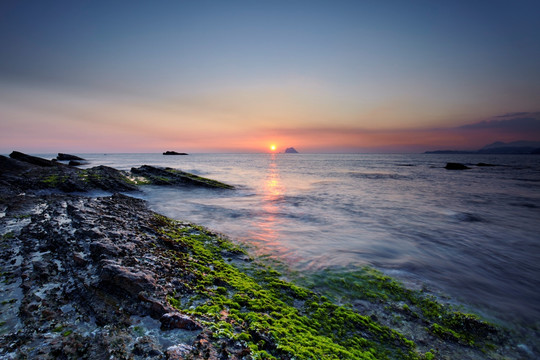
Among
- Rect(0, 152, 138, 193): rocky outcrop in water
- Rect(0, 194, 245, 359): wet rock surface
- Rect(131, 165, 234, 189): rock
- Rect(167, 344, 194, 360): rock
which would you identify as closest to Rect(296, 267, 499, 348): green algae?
Rect(167, 344, 194, 360): rock

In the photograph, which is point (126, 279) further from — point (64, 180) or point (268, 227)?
point (64, 180)

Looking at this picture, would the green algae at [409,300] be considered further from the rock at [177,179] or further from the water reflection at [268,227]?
the rock at [177,179]

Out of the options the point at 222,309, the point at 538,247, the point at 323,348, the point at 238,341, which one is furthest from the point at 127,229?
the point at 538,247

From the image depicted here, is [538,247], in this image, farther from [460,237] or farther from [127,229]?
[127,229]

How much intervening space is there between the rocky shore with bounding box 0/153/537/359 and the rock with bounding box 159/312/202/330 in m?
0.02

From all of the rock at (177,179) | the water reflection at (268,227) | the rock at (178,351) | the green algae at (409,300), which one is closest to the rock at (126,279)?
the rock at (178,351)

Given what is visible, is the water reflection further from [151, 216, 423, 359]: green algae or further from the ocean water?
[151, 216, 423, 359]: green algae

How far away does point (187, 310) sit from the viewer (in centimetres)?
448

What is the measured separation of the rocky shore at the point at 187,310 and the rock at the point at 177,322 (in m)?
0.02

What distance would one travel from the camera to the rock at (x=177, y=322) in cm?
396

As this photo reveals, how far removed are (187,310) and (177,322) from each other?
50 centimetres

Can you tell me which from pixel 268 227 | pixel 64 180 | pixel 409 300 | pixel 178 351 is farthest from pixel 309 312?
pixel 64 180

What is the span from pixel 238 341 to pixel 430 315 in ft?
16.2

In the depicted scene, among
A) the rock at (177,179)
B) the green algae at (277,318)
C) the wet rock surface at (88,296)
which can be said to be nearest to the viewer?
the wet rock surface at (88,296)
